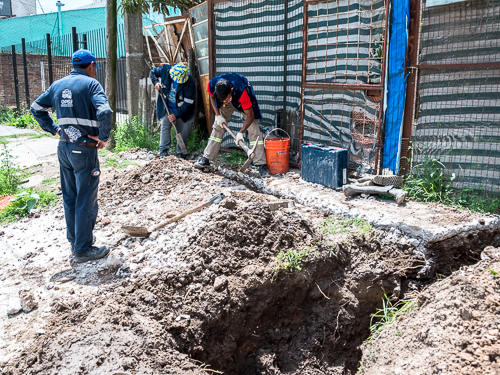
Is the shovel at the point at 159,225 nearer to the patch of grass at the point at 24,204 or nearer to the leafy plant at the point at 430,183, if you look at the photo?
the patch of grass at the point at 24,204

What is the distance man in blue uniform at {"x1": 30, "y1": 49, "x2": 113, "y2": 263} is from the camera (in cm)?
413

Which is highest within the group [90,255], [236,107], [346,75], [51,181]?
[346,75]

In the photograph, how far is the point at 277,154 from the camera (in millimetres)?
6531

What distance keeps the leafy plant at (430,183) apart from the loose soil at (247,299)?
32.9 inches

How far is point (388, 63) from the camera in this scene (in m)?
5.47

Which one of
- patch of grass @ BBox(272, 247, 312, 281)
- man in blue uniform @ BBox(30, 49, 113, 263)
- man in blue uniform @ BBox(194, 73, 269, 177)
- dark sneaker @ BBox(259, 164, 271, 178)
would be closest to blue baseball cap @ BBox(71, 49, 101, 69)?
man in blue uniform @ BBox(30, 49, 113, 263)

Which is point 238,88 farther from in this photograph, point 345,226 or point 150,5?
point 150,5

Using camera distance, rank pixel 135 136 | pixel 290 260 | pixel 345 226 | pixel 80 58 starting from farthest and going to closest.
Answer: pixel 135 136, pixel 345 226, pixel 80 58, pixel 290 260

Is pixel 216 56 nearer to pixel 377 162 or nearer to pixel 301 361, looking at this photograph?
pixel 377 162

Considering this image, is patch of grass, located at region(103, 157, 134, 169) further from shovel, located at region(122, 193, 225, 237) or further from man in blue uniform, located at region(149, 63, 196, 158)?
shovel, located at region(122, 193, 225, 237)

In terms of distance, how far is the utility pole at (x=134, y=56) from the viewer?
29.9 ft

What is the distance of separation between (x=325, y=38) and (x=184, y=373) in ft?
15.6

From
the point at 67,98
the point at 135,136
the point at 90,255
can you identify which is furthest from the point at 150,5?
the point at 90,255

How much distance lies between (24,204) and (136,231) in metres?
2.34
